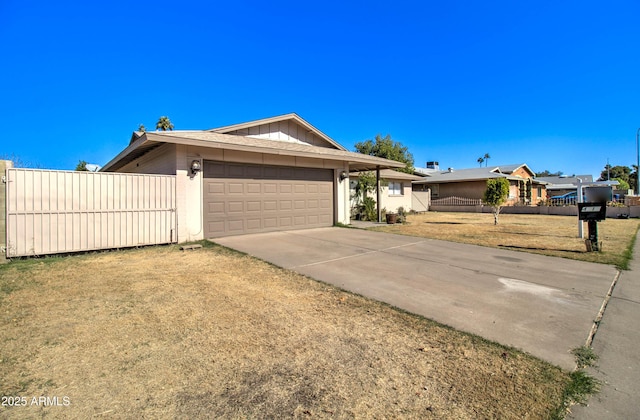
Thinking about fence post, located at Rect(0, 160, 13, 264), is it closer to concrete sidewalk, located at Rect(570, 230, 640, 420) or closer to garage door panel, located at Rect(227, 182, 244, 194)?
garage door panel, located at Rect(227, 182, 244, 194)

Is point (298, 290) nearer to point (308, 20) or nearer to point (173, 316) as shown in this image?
point (173, 316)

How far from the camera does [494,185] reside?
14555 millimetres

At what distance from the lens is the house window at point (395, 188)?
2094 cm

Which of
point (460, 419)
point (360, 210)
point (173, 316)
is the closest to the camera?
point (460, 419)

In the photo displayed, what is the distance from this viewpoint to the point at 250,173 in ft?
32.8

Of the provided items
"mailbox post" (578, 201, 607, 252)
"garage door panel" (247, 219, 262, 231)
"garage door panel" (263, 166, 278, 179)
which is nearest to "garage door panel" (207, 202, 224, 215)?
"garage door panel" (247, 219, 262, 231)

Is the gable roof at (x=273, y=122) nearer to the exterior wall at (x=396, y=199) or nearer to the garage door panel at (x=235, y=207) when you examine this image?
the garage door panel at (x=235, y=207)

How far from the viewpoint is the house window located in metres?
20.9

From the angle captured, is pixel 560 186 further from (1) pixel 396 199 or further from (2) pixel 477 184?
(1) pixel 396 199

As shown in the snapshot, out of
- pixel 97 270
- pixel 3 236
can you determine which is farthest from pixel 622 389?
pixel 3 236

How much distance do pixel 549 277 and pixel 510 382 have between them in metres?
3.90

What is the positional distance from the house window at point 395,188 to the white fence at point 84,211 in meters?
15.4

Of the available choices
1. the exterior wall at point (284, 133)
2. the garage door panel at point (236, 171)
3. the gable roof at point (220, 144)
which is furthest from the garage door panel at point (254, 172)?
the exterior wall at point (284, 133)

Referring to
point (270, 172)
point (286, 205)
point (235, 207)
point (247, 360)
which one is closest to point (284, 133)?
point (270, 172)
